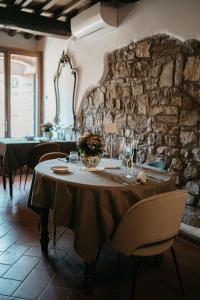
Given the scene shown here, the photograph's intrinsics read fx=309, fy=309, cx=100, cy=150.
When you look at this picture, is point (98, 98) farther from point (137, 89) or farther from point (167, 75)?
point (167, 75)

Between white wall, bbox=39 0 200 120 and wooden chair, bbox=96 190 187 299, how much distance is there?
206 cm

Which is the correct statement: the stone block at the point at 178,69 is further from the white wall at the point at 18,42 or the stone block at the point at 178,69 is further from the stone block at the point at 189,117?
the white wall at the point at 18,42

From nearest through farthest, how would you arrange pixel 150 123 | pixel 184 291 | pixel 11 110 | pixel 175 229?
pixel 175 229 → pixel 184 291 → pixel 150 123 → pixel 11 110

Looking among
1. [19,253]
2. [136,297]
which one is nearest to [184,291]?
[136,297]

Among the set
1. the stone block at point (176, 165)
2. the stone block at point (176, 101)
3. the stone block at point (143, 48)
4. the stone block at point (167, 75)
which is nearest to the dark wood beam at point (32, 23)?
the stone block at point (143, 48)

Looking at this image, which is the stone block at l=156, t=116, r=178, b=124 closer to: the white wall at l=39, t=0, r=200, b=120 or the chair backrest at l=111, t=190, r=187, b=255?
the white wall at l=39, t=0, r=200, b=120

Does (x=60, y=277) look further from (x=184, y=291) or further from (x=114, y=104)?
(x=114, y=104)

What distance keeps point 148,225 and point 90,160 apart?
0.99 meters

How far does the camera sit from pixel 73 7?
15.2ft

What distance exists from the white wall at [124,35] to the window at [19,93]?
1.28ft

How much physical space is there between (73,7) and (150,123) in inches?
87.1

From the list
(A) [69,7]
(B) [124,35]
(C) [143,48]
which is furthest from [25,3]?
(C) [143,48]

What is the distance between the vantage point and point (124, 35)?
4.29 meters

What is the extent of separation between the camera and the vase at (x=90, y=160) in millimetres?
2751
